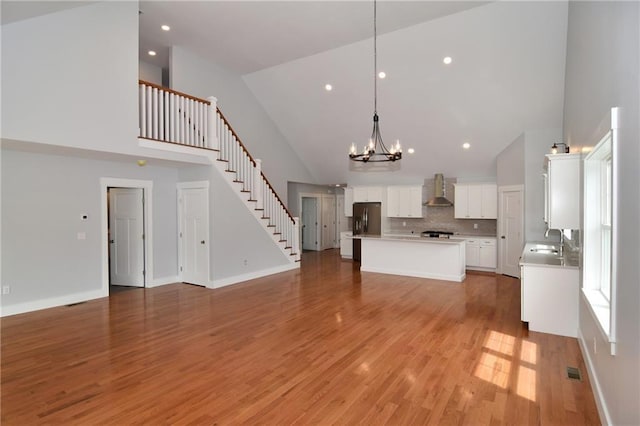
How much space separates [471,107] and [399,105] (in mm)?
1494

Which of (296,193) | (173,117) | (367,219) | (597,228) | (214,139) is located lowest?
(367,219)

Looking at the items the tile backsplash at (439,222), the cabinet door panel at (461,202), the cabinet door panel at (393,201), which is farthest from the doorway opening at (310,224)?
the cabinet door panel at (461,202)

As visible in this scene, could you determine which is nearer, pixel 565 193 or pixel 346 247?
pixel 565 193

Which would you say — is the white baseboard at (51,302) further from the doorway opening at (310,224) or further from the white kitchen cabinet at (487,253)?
the white kitchen cabinet at (487,253)

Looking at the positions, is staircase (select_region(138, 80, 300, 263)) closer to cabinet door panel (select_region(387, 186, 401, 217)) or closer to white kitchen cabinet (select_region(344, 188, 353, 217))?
white kitchen cabinet (select_region(344, 188, 353, 217))

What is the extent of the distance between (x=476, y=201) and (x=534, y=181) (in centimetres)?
173

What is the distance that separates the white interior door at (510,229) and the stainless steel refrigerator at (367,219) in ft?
11.5

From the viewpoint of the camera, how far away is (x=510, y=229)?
25.9 ft

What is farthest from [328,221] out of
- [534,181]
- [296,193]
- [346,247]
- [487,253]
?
[534,181]

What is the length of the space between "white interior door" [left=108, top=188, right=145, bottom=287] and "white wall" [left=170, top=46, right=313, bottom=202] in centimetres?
251

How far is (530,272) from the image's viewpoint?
4.43 meters

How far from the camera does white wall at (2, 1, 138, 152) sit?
4.13 metres

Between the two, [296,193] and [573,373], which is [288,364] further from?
[296,193]

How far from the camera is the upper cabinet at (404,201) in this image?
9930mm
